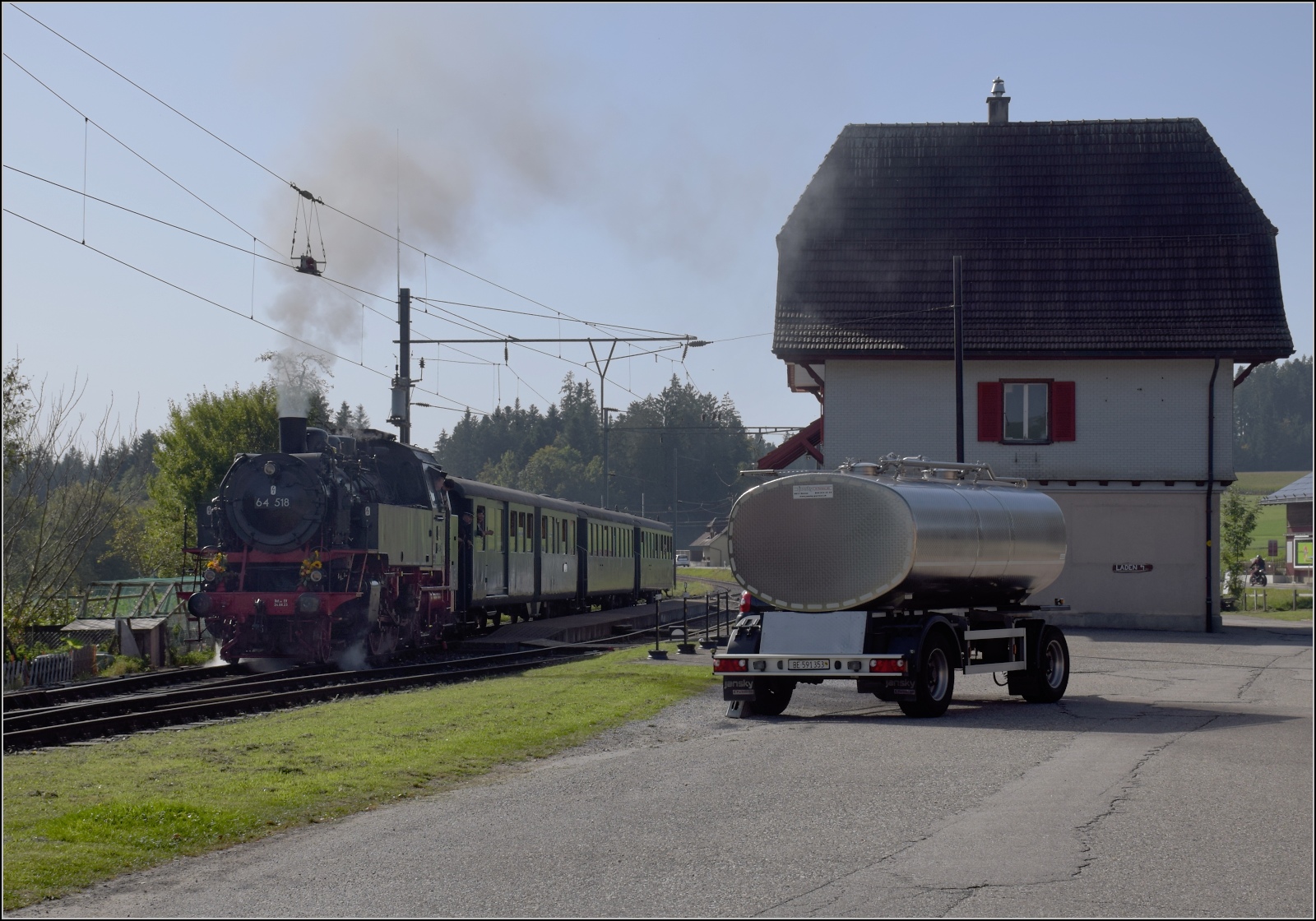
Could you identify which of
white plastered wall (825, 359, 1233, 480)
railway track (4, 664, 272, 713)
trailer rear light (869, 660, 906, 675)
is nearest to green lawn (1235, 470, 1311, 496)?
white plastered wall (825, 359, 1233, 480)

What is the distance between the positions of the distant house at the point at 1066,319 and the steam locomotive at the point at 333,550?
9.59 m

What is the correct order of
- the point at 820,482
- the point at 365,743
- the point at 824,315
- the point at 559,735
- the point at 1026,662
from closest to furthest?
1. the point at 365,743
2. the point at 559,735
3. the point at 820,482
4. the point at 1026,662
5. the point at 824,315

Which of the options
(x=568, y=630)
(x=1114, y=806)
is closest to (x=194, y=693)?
(x=1114, y=806)

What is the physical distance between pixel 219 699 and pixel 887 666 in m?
7.79

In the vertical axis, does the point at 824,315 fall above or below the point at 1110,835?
above

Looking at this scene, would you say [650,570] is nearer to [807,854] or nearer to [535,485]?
[807,854]

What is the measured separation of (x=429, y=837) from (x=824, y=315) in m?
24.7

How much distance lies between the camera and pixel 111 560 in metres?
79.1

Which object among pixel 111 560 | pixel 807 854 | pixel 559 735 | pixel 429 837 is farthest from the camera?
pixel 111 560

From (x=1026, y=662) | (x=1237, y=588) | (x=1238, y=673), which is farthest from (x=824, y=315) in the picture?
(x=1026, y=662)

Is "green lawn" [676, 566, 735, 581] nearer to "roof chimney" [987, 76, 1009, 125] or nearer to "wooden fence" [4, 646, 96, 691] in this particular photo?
"roof chimney" [987, 76, 1009, 125]

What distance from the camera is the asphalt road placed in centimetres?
644

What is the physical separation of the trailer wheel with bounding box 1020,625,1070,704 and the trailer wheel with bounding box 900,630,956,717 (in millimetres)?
1750

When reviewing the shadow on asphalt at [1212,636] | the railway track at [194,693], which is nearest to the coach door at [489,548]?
the railway track at [194,693]
